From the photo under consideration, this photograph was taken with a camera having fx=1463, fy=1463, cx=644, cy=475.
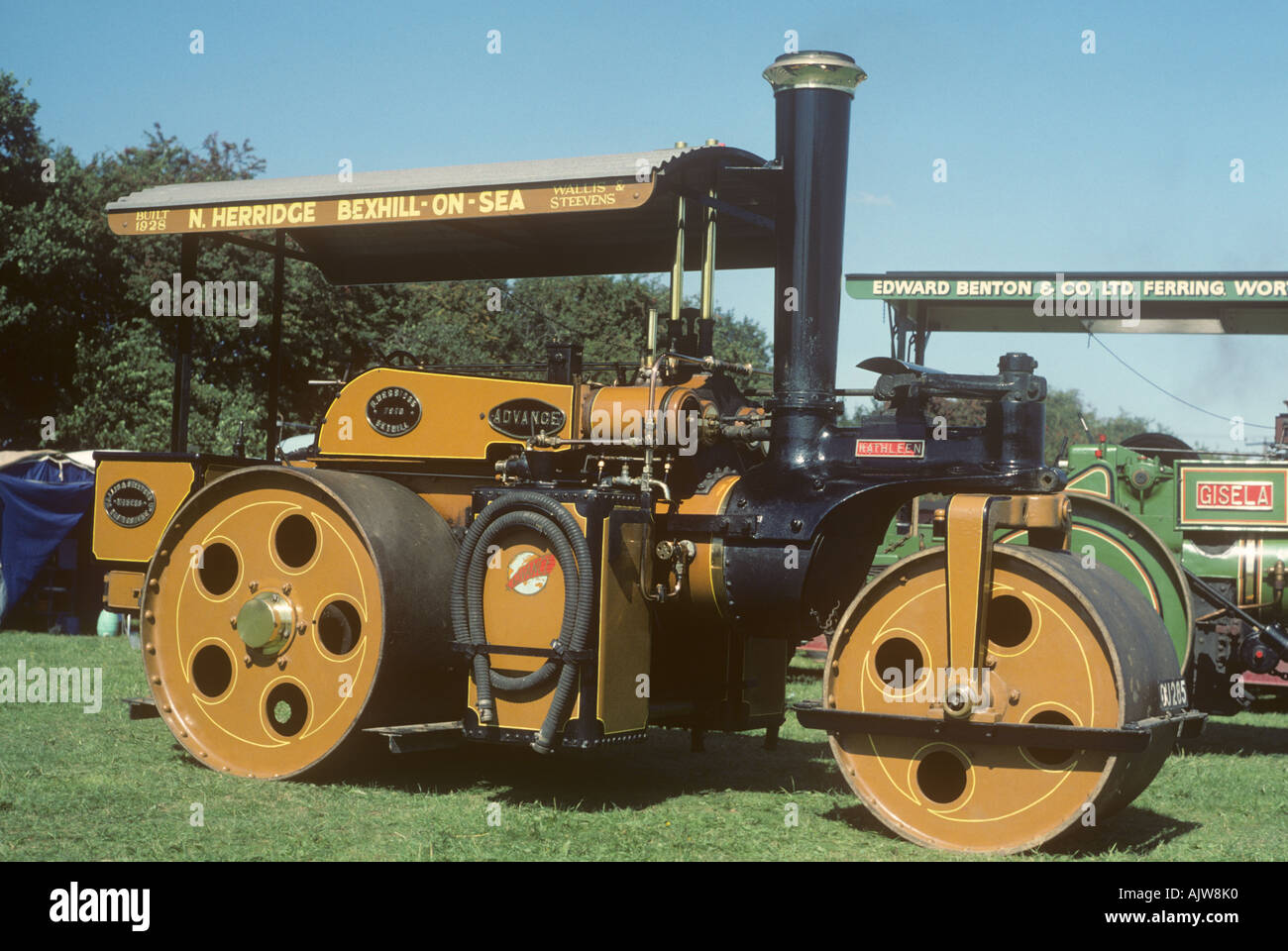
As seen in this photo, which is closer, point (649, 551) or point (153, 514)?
point (649, 551)

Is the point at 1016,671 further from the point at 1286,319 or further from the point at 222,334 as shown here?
the point at 222,334

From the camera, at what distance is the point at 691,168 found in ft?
22.9

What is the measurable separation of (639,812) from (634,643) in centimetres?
77

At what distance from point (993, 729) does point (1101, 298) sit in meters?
8.26

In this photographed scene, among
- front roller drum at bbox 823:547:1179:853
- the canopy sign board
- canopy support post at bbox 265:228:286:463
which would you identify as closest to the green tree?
the canopy sign board

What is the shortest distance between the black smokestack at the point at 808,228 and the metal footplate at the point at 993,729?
134cm

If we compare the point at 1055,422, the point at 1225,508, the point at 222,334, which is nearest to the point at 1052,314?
the point at 1225,508

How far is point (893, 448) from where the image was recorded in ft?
21.6

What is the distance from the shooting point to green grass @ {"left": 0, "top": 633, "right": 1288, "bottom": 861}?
5.84 meters

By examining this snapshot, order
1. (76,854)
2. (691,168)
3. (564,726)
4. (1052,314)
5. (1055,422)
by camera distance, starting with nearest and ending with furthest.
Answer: (76,854) → (564,726) → (691,168) → (1052,314) → (1055,422)

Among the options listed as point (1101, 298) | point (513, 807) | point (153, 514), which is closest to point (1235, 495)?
point (1101, 298)

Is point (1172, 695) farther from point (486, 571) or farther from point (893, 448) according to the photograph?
point (486, 571)

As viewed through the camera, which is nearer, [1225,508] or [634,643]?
[634,643]

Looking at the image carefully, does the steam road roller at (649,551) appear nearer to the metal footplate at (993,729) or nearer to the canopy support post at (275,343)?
the metal footplate at (993,729)
